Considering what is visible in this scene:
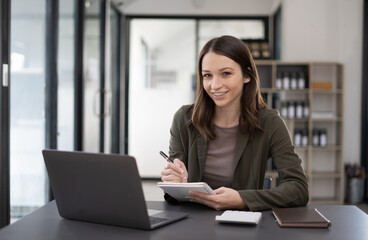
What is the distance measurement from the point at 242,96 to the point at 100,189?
914 millimetres

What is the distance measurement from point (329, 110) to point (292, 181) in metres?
4.40

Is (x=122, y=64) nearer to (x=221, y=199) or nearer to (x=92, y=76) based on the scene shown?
(x=92, y=76)

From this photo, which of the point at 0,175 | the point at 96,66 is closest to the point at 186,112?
the point at 0,175

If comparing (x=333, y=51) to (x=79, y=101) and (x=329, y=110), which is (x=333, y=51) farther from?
(x=79, y=101)

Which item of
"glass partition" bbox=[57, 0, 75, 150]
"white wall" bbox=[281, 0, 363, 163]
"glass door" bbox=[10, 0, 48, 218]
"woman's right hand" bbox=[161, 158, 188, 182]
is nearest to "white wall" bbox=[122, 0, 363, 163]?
"white wall" bbox=[281, 0, 363, 163]

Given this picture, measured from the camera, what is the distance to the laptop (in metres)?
1.28

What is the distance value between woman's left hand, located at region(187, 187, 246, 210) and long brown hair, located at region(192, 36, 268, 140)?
384mm

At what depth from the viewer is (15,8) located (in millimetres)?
3236

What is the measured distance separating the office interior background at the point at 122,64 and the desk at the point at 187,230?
1.71 m

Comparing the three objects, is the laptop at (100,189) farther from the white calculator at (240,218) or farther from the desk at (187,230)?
the white calculator at (240,218)

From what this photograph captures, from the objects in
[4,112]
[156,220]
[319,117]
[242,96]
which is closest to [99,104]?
[319,117]

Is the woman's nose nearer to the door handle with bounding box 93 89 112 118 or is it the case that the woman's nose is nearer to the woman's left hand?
the woman's left hand

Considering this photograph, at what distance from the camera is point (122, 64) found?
7.34m

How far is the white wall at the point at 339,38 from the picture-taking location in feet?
19.2
